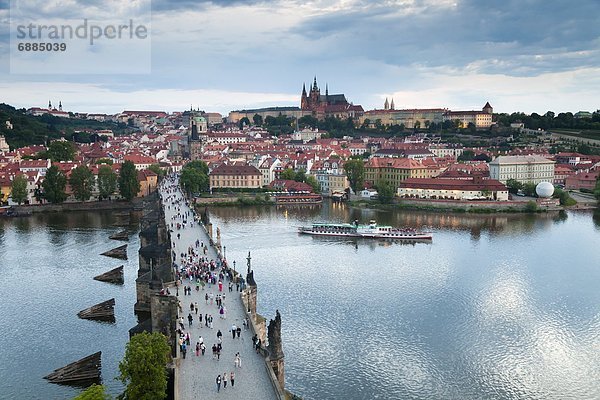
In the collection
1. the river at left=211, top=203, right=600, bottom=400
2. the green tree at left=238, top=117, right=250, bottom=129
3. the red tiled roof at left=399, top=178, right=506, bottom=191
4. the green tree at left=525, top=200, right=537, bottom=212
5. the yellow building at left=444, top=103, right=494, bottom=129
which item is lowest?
the river at left=211, top=203, right=600, bottom=400

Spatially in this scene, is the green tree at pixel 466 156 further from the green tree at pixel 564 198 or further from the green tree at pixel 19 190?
the green tree at pixel 19 190

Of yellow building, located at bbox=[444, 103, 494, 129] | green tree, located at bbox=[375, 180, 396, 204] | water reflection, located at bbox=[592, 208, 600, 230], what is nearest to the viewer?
water reflection, located at bbox=[592, 208, 600, 230]

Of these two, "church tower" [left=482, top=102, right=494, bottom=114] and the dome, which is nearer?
the dome

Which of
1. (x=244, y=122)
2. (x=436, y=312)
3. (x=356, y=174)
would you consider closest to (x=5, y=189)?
(x=356, y=174)

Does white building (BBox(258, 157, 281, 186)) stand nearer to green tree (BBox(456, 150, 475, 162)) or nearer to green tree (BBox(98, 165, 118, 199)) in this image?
green tree (BBox(98, 165, 118, 199))

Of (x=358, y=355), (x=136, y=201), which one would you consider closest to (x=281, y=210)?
(x=136, y=201)

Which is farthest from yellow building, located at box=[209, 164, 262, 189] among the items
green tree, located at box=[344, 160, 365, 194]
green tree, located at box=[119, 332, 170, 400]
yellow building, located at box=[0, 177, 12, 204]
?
green tree, located at box=[119, 332, 170, 400]

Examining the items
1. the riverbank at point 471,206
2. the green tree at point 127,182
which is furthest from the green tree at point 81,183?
the riverbank at point 471,206
